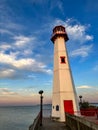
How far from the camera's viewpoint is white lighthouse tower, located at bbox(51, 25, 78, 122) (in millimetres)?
22734

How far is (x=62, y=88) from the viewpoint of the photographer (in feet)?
76.2

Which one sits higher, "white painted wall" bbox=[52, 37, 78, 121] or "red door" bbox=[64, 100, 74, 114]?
"white painted wall" bbox=[52, 37, 78, 121]

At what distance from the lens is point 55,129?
1641cm

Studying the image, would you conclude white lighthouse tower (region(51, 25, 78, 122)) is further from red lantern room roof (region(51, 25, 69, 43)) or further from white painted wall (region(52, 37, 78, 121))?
red lantern room roof (region(51, 25, 69, 43))

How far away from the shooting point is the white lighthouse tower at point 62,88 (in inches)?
895

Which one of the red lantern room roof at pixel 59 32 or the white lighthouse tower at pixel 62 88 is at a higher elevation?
the red lantern room roof at pixel 59 32

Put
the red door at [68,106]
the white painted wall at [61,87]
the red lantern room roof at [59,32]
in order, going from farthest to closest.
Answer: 1. the red lantern room roof at [59,32]
2. the white painted wall at [61,87]
3. the red door at [68,106]

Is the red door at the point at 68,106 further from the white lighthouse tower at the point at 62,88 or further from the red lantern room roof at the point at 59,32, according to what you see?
the red lantern room roof at the point at 59,32

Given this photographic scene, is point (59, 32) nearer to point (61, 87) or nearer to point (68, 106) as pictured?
point (61, 87)

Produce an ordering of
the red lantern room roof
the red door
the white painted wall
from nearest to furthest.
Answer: the red door < the white painted wall < the red lantern room roof

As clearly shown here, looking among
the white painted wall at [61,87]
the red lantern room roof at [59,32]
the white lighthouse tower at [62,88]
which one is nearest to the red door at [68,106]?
the white lighthouse tower at [62,88]

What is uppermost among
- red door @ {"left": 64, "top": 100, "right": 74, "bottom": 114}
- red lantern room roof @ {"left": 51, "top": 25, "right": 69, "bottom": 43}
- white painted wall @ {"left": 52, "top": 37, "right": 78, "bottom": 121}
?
red lantern room roof @ {"left": 51, "top": 25, "right": 69, "bottom": 43}

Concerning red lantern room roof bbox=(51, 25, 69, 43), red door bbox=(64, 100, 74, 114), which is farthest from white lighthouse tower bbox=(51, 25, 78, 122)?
red lantern room roof bbox=(51, 25, 69, 43)

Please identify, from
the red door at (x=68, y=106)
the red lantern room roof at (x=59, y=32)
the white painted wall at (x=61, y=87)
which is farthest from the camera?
the red lantern room roof at (x=59, y=32)
